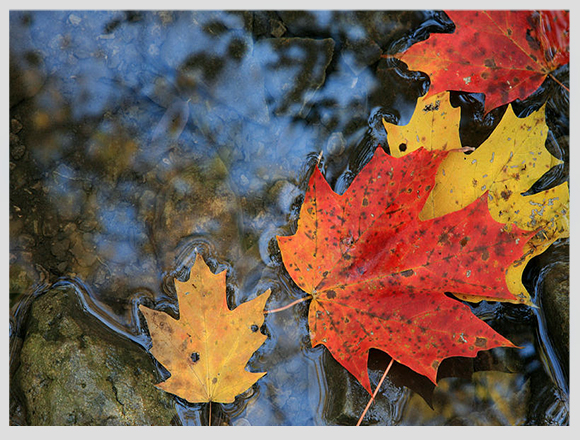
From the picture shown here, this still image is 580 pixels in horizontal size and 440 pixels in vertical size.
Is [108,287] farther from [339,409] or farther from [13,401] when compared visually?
[339,409]

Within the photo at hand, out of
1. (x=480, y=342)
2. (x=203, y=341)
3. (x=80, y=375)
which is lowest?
(x=80, y=375)

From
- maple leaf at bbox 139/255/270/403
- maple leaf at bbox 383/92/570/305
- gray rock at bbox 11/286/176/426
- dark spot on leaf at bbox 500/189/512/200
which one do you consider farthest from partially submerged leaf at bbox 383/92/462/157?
gray rock at bbox 11/286/176/426

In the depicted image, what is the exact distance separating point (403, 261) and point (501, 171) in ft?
1.26

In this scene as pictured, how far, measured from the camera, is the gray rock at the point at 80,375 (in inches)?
45.1

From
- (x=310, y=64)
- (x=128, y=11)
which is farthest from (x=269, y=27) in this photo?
(x=128, y=11)

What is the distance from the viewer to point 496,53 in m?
1.18

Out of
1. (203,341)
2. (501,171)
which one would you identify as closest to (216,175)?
(203,341)

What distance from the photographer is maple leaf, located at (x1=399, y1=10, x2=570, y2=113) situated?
1178mm

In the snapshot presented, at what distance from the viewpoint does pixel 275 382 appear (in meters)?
1.22

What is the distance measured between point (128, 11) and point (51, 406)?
1142 millimetres

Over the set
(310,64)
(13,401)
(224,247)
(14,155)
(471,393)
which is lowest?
(13,401)

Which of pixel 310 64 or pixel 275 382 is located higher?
pixel 310 64

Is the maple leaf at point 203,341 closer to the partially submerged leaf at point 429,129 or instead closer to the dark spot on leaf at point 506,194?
the partially submerged leaf at point 429,129

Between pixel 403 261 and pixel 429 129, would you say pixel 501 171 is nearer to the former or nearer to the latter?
pixel 429 129
